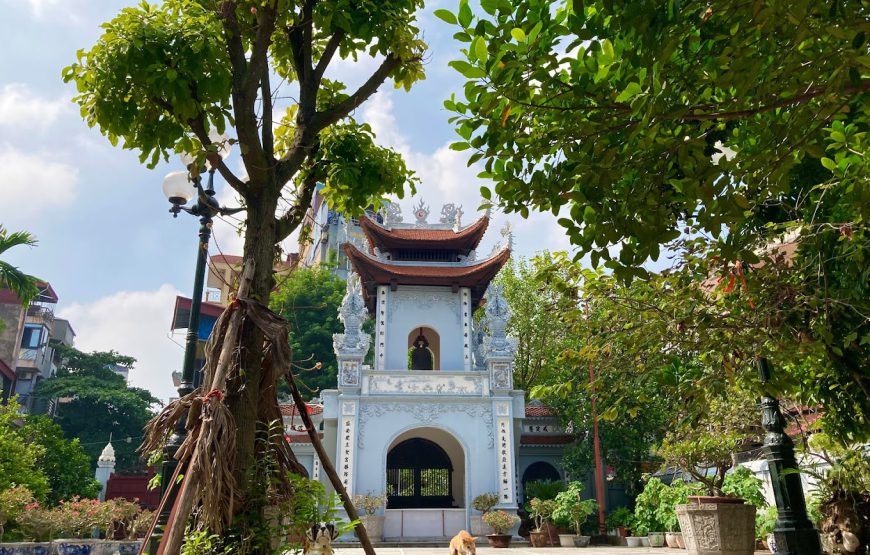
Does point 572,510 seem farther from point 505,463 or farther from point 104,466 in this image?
point 104,466

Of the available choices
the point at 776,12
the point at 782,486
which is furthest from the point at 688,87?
the point at 782,486

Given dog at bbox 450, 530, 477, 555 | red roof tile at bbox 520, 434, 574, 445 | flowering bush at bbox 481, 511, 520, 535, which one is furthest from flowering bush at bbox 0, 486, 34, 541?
red roof tile at bbox 520, 434, 574, 445

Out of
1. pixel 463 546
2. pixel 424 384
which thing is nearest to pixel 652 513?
pixel 424 384

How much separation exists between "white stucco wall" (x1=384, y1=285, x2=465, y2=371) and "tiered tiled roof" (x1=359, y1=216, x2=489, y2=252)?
5.09 ft

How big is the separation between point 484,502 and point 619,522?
159 inches

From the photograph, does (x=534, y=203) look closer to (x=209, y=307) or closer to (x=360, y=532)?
(x=360, y=532)

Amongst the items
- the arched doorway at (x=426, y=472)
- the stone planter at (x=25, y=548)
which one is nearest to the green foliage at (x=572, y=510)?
the arched doorway at (x=426, y=472)

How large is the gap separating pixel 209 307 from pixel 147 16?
39.1 metres

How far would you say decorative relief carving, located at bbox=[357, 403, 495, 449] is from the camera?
54.9 ft

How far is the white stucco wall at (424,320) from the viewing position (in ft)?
59.4

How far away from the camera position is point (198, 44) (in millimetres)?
3123

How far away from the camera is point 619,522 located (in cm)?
1702

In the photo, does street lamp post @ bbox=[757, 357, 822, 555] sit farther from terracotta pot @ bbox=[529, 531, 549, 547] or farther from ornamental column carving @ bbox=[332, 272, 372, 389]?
ornamental column carving @ bbox=[332, 272, 372, 389]

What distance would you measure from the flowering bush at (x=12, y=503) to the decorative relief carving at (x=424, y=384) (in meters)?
8.16
